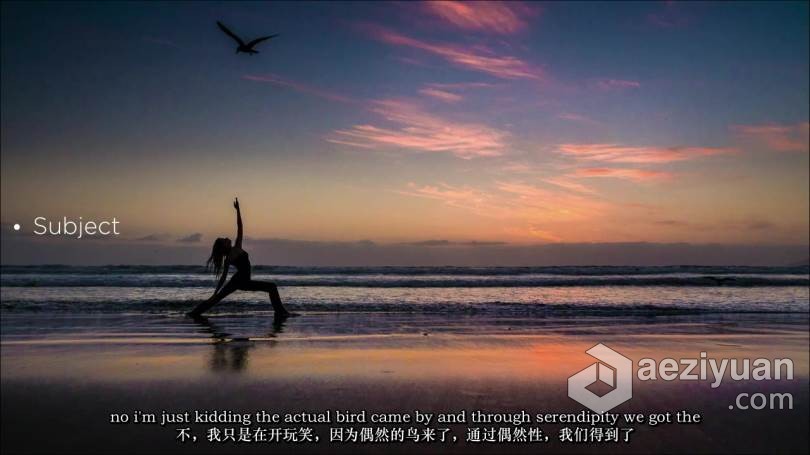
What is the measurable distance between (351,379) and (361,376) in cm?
18

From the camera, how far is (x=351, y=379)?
19.4 ft

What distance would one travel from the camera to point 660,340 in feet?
30.1

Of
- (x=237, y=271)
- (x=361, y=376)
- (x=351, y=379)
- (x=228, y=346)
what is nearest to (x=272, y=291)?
(x=237, y=271)

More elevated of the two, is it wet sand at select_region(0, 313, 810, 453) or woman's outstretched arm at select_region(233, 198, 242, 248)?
woman's outstretched arm at select_region(233, 198, 242, 248)

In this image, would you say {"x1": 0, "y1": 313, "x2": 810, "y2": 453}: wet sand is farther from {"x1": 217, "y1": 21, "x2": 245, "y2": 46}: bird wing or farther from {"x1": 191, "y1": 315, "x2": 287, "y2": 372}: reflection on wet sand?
{"x1": 217, "y1": 21, "x2": 245, "y2": 46}: bird wing

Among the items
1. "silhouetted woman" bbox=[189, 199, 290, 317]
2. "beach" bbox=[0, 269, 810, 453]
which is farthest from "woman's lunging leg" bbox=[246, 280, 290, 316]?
"beach" bbox=[0, 269, 810, 453]

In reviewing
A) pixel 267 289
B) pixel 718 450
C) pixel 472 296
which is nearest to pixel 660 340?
pixel 718 450

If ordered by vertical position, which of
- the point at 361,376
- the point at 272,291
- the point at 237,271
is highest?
the point at 237,271

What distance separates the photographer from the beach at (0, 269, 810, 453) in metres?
4.19

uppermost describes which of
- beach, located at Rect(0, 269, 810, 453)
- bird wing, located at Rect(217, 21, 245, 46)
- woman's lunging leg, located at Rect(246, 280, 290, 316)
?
bird wing, located at Rect(217, 21, 245, 46)

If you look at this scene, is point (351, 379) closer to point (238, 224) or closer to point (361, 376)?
point (361, 376)

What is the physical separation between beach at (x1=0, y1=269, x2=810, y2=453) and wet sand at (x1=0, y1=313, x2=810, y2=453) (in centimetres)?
2

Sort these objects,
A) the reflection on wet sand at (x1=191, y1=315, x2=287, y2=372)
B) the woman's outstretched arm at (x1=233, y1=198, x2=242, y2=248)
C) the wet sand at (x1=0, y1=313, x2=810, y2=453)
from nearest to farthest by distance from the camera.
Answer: the wet sand at (x1=0, y1=313, x2=810, y2=453)
the reflection on wet sand at (x1=191, y1=315, x2=287, y2=372)
the woman's outstretched arm at (x1=233, y1=198, x2=242, y2=248)

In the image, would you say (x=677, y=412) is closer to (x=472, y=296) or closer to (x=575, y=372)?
(x=575, y=372)
